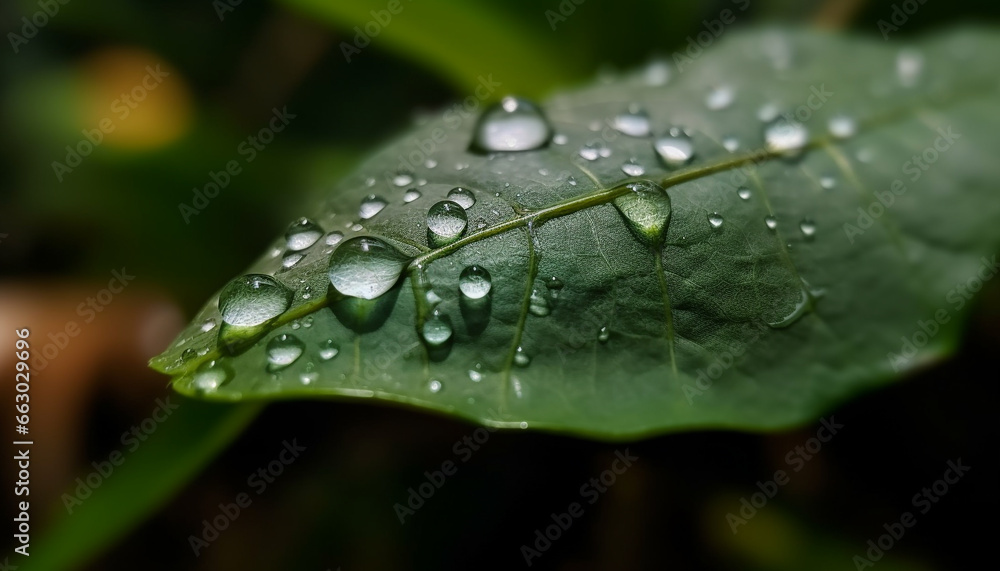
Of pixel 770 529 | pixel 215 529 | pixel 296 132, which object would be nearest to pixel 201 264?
pixel 296 132

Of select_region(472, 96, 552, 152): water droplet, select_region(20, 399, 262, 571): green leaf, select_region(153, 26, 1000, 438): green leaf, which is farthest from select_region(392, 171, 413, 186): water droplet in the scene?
select_region(20, 399, 262, 571): green leaf

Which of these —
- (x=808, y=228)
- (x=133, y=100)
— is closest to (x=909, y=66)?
(x=808, y=228)

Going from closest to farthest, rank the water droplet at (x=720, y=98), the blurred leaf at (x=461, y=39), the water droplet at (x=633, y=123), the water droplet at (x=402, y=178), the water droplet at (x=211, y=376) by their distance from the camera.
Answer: the water droplet at (x=211, y=376) → the water droplet at (x=402, y=178) → the water droplet at (x=633, y=123) → the water droplet at (x=720, y=98) → the blurred leaf at (x=461, y=39)

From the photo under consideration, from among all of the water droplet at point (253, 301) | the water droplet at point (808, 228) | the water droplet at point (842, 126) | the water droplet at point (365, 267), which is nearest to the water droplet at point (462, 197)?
the water droplet at point (365, 267)

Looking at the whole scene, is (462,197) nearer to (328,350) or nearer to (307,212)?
(328,350)

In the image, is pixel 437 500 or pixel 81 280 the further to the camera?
pixel 81 280

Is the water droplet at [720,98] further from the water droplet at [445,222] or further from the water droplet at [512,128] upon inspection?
the water droplet at [445,222]

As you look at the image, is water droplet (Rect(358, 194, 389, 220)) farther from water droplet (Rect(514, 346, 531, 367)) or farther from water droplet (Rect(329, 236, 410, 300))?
water droplet (Rect(514, 346, 531, 367))

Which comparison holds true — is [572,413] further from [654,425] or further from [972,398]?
[972,398]
